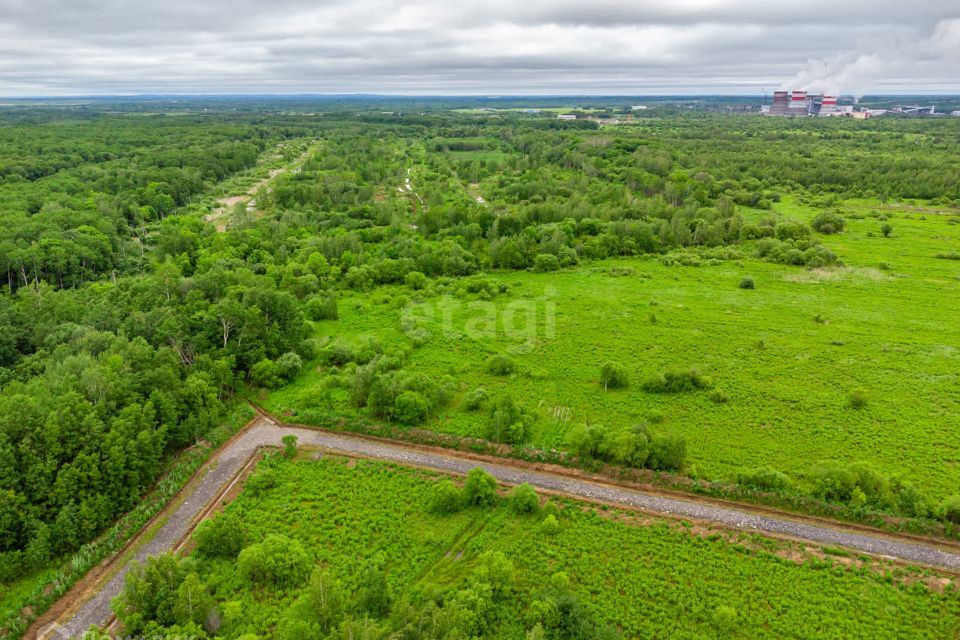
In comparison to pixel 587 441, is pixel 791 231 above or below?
above

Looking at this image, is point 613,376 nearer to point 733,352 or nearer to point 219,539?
point 733,352

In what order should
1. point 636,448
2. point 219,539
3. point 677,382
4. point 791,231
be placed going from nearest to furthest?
point 219,539
point 636,448
point 677,382
point 791,231

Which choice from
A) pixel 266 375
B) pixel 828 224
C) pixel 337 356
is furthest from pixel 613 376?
pixel 828 224

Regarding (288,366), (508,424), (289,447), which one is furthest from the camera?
(288,366)

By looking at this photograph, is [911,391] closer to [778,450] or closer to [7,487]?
[778,450]

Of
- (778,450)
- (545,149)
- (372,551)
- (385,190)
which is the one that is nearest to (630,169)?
(545,149)

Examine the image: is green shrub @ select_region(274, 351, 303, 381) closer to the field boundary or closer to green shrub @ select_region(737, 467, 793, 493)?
the field boundary

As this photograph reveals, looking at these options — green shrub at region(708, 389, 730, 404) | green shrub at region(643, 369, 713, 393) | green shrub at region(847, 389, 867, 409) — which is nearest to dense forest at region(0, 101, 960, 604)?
green shrub at region(643, 369, 713, 393)
